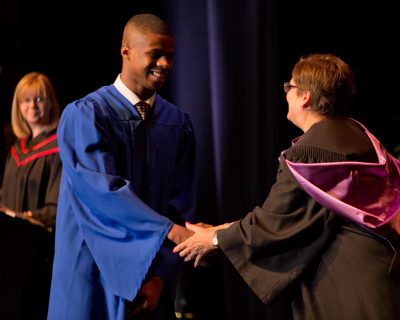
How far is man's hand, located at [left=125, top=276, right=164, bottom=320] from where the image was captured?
293 cm

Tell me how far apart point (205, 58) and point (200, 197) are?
76 cm

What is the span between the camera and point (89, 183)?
283 cm

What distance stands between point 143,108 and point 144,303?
2.53 feet

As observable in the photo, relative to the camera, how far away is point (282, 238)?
2625mm

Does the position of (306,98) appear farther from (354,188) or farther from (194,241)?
(194,241)

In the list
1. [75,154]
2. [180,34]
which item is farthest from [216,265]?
[75,154]

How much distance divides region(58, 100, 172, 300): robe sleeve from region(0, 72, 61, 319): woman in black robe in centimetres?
101

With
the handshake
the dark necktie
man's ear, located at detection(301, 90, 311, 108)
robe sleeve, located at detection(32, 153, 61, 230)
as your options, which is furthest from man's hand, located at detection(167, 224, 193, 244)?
robe sleeve, located at detection(32, 153, 61, 230)

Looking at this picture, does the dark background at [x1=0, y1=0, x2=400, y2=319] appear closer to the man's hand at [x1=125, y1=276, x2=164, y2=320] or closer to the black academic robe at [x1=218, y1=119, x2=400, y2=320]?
the man's hand at [x1=125, y1=276, x2=164, y2=320]

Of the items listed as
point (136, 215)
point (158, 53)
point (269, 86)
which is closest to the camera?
point (136, 215)

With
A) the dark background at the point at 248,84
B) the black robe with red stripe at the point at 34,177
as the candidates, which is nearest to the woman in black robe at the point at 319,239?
the dark background at the point at 248,84

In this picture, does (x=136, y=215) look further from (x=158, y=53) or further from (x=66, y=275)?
(x=158, y=53)

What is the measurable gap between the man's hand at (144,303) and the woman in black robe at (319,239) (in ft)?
1.23

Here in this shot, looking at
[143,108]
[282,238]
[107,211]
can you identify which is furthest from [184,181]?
[282,238]
